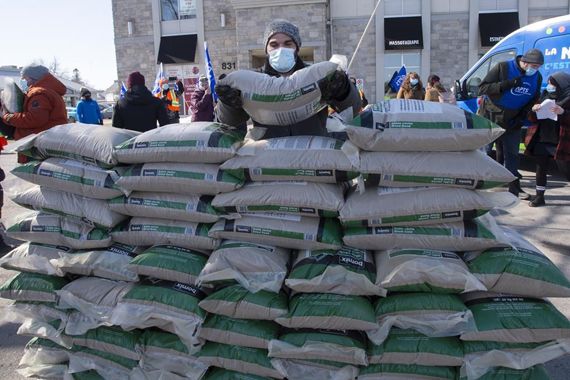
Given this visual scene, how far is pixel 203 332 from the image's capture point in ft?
7.05

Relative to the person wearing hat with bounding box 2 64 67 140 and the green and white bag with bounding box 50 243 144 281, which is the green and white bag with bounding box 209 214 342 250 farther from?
the person wearing hat with bounding box 2 64 67 140

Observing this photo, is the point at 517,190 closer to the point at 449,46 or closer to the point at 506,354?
the point at 506,354

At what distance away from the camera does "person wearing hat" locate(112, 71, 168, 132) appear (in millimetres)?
6020

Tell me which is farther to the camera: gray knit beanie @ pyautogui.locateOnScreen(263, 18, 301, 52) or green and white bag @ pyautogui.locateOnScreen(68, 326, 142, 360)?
gray knit beanie @ pyautogui.locateOnScreen(263, 18, 301, 52)

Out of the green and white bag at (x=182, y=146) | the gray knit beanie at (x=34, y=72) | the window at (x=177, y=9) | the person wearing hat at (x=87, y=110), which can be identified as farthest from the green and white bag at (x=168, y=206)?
the window at (x=177, y=9)

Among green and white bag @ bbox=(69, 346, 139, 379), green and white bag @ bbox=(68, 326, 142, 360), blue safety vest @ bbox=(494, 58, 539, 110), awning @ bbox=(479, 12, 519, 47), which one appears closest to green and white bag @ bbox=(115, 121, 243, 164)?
green and white bag @ bbox=(68, 326, 142, 360)

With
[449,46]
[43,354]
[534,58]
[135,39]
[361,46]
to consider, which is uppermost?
[135,39]

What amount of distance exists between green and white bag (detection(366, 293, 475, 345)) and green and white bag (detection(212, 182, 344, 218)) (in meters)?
0.53

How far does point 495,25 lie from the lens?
19.1 metres

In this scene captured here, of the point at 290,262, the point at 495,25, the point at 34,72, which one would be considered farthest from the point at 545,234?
the point at 495,25

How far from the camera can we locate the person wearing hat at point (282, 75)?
231 centimetres

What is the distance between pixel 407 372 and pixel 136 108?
5165 millimetres

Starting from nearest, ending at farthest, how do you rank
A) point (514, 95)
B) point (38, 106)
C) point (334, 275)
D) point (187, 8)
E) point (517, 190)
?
point (334, 275) → point (38, 106) → point (514, 95) → point (517, 190) → point (187, 8)

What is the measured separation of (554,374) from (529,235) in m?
2.71
